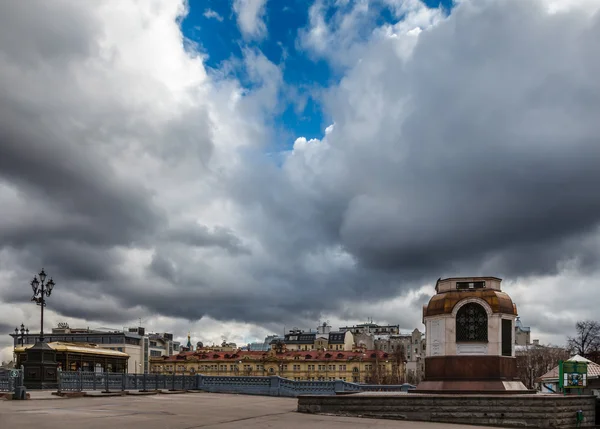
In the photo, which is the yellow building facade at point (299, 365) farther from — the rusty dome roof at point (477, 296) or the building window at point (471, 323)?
the building window at point (471, 323)

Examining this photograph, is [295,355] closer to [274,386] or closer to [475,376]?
[274,386]

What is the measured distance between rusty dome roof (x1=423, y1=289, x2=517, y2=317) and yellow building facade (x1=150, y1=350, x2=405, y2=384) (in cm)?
10345

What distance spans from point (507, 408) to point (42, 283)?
30.4 meters

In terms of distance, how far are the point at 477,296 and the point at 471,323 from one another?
1.17 m

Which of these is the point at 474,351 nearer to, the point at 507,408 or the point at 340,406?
the point at 507,408

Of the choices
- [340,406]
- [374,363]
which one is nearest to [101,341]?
[374,363]

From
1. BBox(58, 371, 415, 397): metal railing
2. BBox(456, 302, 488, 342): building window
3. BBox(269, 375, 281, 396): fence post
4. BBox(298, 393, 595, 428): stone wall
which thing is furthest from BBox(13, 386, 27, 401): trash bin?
BBox(269, 375, 281, 396): fence post

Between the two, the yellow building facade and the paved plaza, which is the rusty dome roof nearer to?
A: the paved plaza

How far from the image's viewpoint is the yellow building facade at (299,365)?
130625mm

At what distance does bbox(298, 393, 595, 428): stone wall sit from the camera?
70.8 ft

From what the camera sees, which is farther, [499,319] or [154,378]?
[154,378]

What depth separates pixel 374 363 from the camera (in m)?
131

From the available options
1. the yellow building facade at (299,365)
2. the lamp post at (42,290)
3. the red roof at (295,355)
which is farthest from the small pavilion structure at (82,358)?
the red roof at (295,355)

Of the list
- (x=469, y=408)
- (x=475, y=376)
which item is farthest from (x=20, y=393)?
(x=475, y=376)
